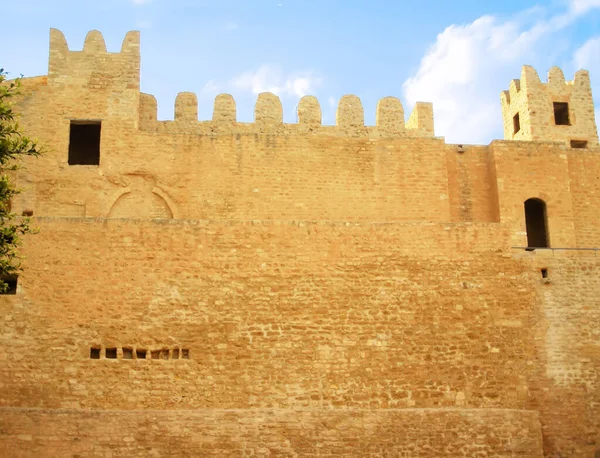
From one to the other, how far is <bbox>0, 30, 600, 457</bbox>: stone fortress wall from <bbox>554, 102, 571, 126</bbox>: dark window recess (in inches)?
185


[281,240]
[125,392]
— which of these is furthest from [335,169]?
[125,392]

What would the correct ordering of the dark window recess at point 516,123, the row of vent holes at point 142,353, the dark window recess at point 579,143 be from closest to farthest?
the row of vent holes at point 142,353
the dark window recess at point 579,143
the dark window recess at point 516,123

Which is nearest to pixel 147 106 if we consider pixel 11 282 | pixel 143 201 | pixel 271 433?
pixel 143 201

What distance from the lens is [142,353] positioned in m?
11.9

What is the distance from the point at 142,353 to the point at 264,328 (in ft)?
6.25

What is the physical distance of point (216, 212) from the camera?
15164 millimetres

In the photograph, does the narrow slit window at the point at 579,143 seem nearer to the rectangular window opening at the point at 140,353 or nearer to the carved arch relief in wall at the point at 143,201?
the carved arch relief in wall at the point at 143,201

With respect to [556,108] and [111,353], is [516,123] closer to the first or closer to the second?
[556,108]

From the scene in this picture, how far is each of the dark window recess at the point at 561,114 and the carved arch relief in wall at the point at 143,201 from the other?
373 inches

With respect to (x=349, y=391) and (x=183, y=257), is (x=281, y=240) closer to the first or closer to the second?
(x=183, y=257)

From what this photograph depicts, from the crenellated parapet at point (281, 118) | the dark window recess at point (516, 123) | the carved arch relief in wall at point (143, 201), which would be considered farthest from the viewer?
the dark window recess at point (516, 123)

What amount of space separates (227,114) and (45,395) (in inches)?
281

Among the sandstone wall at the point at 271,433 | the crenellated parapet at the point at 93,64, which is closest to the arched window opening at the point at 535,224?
the sandstone wall at the point at 271,433

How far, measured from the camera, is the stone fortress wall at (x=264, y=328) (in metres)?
11.5
